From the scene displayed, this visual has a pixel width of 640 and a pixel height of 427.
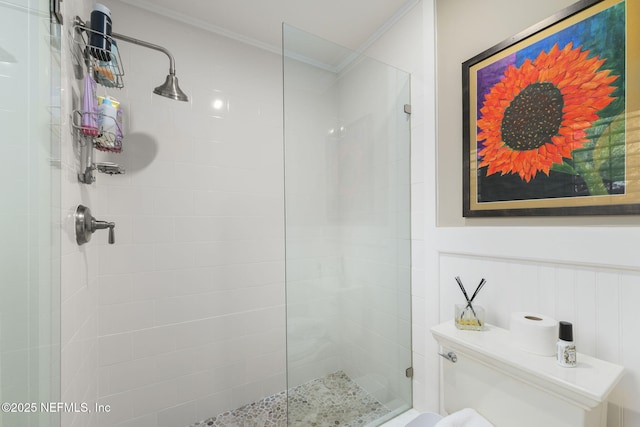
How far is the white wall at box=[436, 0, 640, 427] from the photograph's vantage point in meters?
0.75

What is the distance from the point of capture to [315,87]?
120 centimetres

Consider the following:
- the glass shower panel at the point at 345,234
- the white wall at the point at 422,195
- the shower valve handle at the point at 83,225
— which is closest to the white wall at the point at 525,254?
the white wall at the point at 422,195

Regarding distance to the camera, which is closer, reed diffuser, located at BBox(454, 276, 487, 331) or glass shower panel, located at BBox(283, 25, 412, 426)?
reed diffuser, located at BBox(454, 276, 487, 331)

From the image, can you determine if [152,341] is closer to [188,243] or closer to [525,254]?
[188,243]

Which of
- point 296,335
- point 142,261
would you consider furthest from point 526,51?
point 142,261

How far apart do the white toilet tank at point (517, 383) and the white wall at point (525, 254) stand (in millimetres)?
86

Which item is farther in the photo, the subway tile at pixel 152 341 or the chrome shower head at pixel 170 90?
the subway tile at pixel 152 341

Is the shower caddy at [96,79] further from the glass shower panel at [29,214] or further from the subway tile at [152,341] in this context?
the subway tile at [152,341]

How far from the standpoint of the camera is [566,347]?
743 millimetres

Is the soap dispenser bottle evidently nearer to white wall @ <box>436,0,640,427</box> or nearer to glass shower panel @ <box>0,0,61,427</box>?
white wall @ <box>436,0,640,427</box>

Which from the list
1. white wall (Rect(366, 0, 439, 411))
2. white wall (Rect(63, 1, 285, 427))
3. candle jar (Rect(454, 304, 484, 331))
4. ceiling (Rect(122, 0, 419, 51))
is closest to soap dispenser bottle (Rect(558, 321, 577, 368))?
candle jar (Rect(454, 304, 484, 331))

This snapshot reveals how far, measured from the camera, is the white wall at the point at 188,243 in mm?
1374

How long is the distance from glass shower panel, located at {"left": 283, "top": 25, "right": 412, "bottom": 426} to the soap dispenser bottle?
686 millimetres

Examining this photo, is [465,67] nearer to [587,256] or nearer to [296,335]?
[587,256]
